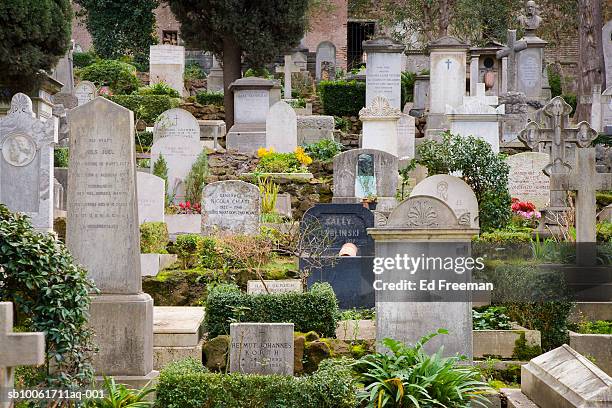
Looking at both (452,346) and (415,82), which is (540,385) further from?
(415,82)

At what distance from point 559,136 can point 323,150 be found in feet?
22.3

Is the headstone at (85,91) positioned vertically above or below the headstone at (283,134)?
above

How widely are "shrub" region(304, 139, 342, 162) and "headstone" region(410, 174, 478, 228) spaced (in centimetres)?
573

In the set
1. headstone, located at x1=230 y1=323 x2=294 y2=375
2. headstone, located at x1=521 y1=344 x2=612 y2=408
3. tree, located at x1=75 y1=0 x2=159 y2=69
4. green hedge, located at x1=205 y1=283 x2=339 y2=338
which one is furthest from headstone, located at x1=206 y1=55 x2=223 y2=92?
headstone, located at x1=521 y1=344 x2=612 y2=408

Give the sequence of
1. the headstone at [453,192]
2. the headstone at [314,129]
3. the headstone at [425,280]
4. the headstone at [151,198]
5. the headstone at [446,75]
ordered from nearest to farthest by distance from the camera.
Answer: the headstone at [425,280] → the headstone at [151,198] → the headstone at [453,192] → the headstone at [314,129] → the headstone at [446,75]

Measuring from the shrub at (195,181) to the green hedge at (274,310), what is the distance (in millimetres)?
8195

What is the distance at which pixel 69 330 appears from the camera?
22.2 ft

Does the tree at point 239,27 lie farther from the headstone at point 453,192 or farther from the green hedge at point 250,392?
the green hedge at point 250,392

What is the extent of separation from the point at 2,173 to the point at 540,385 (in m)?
9.70

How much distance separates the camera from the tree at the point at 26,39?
73.2 ft

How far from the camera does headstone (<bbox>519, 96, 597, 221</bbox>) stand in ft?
53.9

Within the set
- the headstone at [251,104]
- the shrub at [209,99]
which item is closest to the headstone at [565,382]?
the headstone at [251,104]

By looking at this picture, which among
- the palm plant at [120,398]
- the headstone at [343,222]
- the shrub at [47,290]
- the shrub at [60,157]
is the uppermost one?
the shrub at [60,157]

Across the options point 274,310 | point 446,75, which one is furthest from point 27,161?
point 446,75
